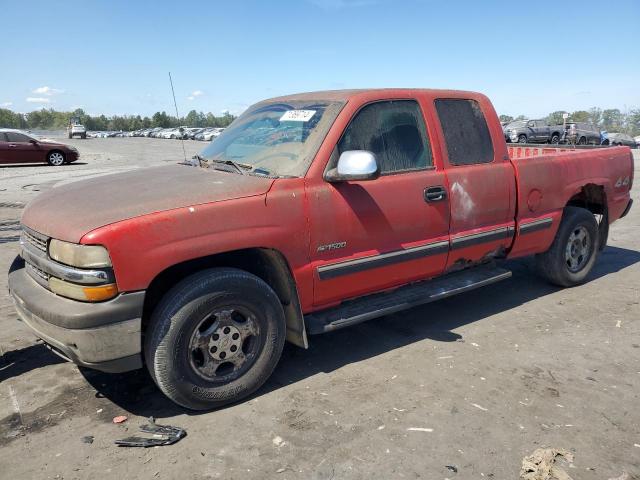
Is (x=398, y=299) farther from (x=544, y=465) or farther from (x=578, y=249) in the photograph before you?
(x=578, y=249)

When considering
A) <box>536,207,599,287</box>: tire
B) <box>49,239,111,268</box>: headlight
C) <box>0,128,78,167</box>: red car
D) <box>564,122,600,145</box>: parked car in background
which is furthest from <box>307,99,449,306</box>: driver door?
<box>564,122,600,145</box>: parked car in background

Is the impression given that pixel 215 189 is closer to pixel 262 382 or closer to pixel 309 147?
pixel 309 147

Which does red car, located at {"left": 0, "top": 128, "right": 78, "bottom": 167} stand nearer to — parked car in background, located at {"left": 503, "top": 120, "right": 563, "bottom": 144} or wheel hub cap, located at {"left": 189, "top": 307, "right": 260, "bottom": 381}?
wheel hub cap, located at {"left": 189, "top": 307, "right": 260, "bottom": 381}

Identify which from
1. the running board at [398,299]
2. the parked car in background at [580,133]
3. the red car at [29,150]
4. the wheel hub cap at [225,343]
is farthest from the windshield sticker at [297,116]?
the parked car in background at [580,133]

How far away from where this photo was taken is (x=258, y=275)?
11.4ft

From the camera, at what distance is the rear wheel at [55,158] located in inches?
779

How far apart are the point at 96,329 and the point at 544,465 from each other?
2.39 metres

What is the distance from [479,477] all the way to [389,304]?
1.44 metres

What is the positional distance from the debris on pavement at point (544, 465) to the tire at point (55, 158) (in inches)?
828

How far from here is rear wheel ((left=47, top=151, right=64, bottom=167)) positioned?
64.9ft

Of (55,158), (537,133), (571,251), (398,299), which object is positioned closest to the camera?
(398,299)

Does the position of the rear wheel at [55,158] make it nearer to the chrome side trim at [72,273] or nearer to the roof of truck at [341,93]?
the roof of truck at [341,93]

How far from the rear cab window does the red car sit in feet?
63.4

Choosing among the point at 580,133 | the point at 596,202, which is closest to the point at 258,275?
the point at 596,202
